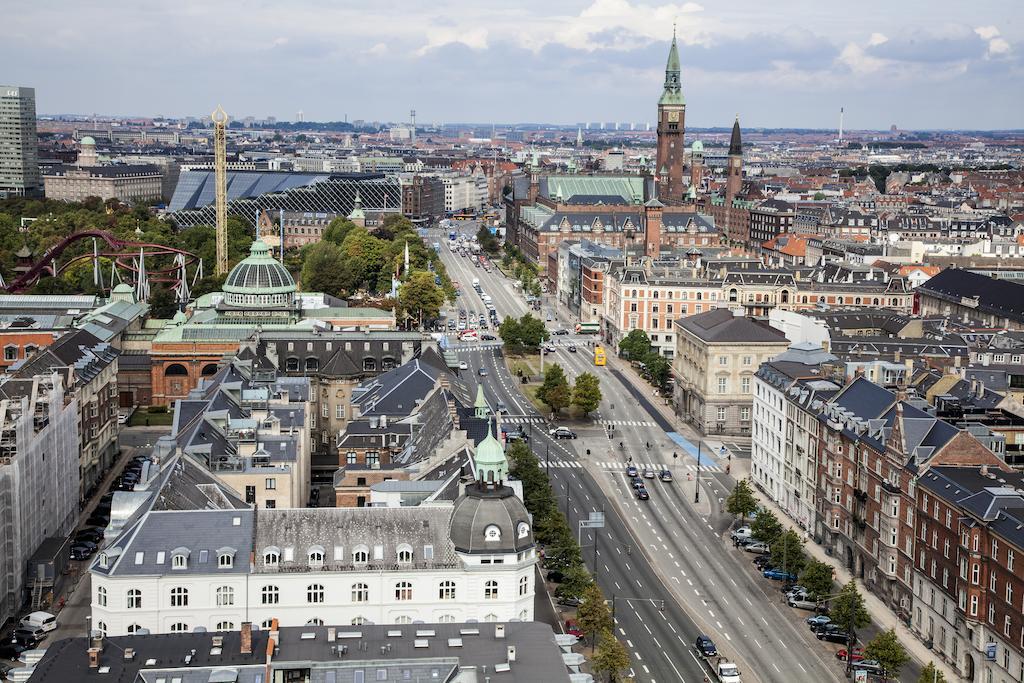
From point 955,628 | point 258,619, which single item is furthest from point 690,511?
point 258,619

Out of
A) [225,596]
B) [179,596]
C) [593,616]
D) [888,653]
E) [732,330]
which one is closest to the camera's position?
[179,596]

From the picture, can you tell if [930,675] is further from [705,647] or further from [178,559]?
[178,559]

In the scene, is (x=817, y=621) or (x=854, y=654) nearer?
(x=854, y=654)

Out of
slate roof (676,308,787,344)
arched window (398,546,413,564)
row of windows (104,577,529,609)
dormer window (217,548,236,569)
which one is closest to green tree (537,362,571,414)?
slate roof (676,308,787,344)

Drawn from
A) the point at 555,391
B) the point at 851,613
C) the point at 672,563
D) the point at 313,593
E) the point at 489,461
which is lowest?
the point at 672,563

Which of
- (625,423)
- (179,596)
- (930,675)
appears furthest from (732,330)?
(179,596)

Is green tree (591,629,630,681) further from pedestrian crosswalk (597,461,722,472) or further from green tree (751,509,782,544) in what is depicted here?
pedestrian crosswalk (597,461,722,472)
